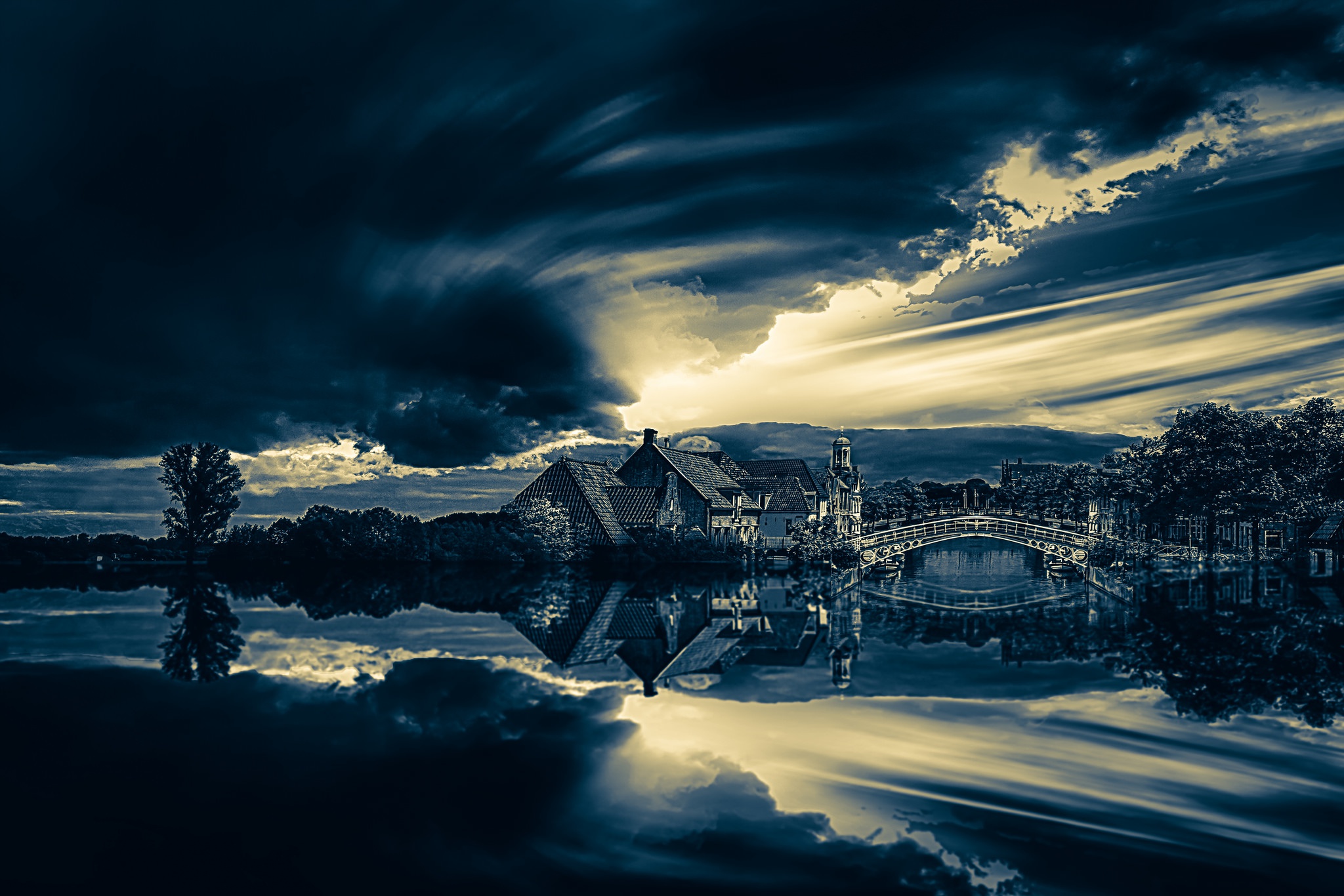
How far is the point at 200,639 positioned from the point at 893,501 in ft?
282

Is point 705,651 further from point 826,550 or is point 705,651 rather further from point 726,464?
point 726,464

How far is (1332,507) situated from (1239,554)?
6140 millimetres

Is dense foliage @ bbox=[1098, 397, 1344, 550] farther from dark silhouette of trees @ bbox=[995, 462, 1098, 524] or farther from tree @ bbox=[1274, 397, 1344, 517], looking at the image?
dark silhouette of trees @ bbox=[995, 462, 1098, 524]

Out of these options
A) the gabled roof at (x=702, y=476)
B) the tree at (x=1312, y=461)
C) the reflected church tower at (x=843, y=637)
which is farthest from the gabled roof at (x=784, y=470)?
the reflected church tower at (x=843, y=637)

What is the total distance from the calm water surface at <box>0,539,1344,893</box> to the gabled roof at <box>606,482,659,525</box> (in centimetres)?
3256

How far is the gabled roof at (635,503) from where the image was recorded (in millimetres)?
50562

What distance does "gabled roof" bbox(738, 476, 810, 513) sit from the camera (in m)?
66.1

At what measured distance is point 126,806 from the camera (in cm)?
680

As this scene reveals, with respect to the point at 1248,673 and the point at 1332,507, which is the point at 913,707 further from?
the point at 1332,507

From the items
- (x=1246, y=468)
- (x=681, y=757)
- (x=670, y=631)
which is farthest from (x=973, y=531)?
(x=681, y=757)

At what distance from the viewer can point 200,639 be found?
52.9ft

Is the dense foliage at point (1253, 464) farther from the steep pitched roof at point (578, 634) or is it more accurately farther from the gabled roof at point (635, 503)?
the steep pitched roof at point (578, 634)

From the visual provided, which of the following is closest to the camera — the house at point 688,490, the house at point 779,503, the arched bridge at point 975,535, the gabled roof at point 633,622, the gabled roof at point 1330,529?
the gabled roof at point 633,622

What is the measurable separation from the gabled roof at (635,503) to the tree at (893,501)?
40.8 metres
